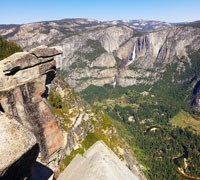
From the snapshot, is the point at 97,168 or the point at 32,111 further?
the point at 32,111

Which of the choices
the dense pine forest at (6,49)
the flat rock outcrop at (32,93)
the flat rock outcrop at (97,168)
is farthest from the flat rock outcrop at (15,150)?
the dense pine forest at (6,49)

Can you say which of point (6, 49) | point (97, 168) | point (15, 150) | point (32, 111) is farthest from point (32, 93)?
point (6, 49)

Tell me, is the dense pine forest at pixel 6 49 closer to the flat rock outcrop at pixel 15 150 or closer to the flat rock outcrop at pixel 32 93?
the flat rock outcrop at pixel 32 93

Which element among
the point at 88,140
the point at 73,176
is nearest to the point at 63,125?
the point at 88,140

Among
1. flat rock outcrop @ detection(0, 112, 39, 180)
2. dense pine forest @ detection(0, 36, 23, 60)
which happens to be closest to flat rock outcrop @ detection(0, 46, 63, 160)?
flat rock outcrop @ detection(0, 112, 39, 180)

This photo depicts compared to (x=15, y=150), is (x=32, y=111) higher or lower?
lower

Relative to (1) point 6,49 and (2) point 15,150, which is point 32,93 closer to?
(2) point 15,150
